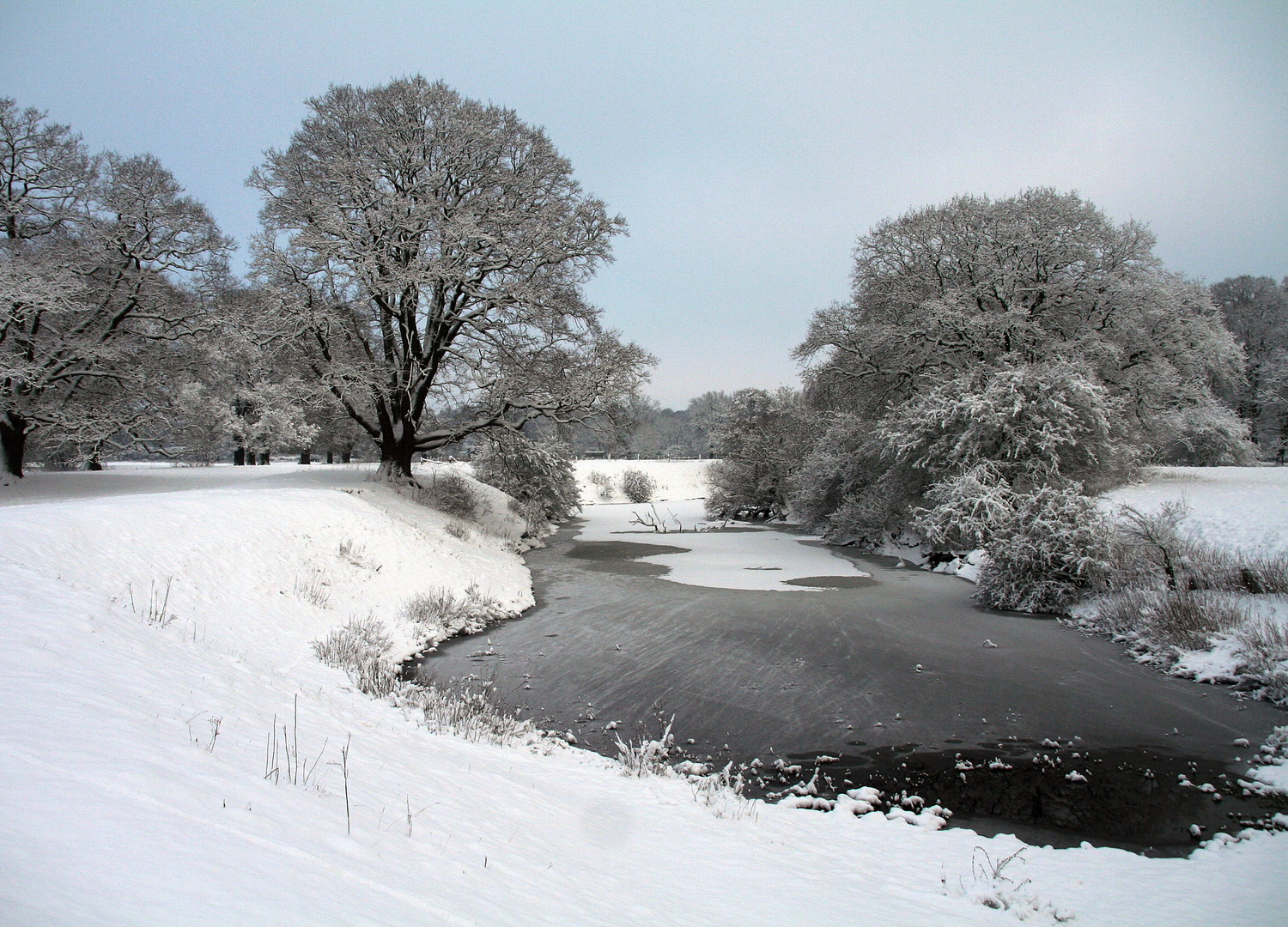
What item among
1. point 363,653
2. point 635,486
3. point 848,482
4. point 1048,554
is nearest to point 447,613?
point 363,653

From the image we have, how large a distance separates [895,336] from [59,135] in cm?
2444

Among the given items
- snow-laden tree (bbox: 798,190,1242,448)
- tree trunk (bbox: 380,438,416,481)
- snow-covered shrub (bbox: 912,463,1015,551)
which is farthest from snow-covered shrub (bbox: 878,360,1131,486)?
tree trunk (bbox: 380,438,416,481)

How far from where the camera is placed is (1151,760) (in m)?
6.38

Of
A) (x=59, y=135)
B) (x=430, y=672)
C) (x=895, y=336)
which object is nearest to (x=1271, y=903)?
(x=430, y=672)

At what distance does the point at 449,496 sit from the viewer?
68.7ft

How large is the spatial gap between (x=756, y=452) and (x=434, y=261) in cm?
2305

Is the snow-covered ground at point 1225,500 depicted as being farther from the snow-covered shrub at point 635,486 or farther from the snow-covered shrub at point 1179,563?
the snow-covered shrub at point 635,486

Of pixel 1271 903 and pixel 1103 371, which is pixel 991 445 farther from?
pixel 1271 903

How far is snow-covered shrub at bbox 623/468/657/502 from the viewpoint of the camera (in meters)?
50.9

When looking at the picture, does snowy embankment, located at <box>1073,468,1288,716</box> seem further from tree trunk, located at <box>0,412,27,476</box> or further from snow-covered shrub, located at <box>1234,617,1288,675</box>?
tree trunk, located at <box>0,412,27,476</box>

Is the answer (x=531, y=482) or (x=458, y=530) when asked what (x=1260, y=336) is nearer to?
(x=531, y=482)

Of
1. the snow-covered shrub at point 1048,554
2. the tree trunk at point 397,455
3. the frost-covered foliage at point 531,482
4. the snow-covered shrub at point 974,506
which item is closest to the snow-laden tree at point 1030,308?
the snow-covered shrub at point 974,506

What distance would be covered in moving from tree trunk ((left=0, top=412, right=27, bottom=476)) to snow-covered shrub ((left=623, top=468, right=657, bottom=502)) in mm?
36671

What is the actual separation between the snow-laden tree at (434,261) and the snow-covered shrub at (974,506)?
8.83 m
